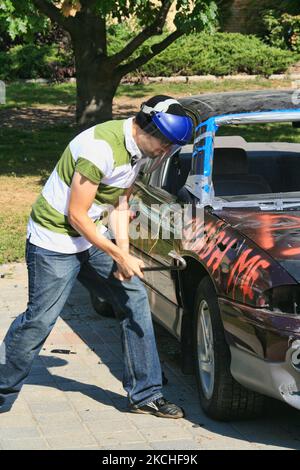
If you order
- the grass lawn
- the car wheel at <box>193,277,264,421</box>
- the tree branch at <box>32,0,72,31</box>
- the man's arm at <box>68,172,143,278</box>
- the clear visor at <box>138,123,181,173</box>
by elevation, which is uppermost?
the tree branch at <box>32,0,72,31</box>

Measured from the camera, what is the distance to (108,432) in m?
5.06

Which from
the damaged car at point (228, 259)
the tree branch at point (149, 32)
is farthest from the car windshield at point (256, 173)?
the tree branch at point (149, 32)

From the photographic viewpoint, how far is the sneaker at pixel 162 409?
5.24 meters

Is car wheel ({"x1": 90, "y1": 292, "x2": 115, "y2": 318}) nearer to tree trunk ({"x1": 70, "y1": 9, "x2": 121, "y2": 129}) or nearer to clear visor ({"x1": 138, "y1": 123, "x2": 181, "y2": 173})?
clear visor ({"x1": 138, "y1": 123, "x2": 181, "y2": 173})

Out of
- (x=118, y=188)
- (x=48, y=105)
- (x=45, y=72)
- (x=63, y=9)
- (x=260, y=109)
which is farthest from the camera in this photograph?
(x=45, y=72)

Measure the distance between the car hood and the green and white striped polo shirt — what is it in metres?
0.66

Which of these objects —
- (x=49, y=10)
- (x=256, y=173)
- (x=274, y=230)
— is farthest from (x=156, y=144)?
(x=49, y=10)

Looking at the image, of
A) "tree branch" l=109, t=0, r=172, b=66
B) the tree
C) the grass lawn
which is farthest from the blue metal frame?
"tree branch" l=109, t=0, r=172, b=66

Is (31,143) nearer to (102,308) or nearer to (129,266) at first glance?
(102,308)

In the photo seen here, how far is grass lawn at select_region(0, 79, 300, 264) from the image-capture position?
35.6ft

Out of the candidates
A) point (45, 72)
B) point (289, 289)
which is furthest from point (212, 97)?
point (45, 72)

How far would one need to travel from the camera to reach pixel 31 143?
1634 centimetres

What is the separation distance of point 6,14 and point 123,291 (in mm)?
7217

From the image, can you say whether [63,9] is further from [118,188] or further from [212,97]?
[118,188]
